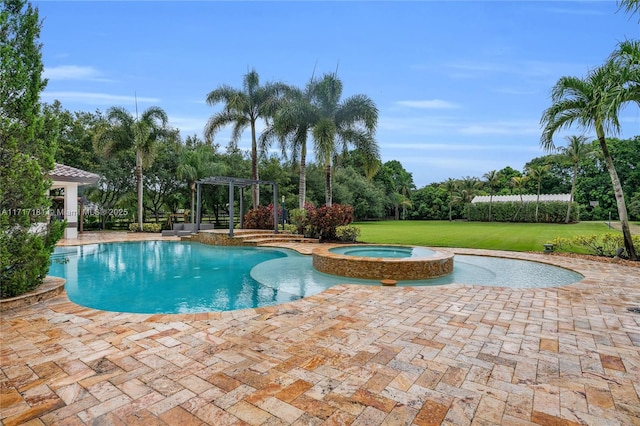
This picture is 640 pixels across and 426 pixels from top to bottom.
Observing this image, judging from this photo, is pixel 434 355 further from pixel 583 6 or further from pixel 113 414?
pixel 583 6

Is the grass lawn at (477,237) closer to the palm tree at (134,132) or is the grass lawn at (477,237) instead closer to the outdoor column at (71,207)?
the palm tree at (134,132)

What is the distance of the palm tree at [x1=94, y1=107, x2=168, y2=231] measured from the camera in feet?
59.5

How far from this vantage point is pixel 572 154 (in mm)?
31812

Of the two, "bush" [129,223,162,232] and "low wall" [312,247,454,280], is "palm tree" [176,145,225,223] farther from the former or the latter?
"low wall" [312,247,454,280]

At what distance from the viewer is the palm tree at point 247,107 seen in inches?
664

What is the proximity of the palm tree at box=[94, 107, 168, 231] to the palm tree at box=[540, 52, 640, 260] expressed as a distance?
1841 cm

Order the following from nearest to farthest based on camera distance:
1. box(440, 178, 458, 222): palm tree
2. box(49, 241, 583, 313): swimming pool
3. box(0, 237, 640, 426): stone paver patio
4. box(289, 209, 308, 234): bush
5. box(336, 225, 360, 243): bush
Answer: box(0, 237, 640, 426): stone paver patio, box(49, 241, 583, 313): swimming pool, box(336, 225, 360, 243): bush, box(289, 209, 308, 234): bush, box(440, 178, 458, 222): palm tree

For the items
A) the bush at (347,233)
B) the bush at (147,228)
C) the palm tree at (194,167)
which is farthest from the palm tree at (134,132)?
the bush at (347,233)

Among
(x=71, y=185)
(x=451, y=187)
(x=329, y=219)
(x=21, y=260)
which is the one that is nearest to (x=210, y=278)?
(x=21, y=260)

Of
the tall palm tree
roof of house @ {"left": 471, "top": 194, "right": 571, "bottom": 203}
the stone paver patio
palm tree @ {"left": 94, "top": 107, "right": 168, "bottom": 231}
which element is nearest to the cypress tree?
the stone paver patio

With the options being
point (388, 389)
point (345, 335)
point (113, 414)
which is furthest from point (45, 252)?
point (388, 389)

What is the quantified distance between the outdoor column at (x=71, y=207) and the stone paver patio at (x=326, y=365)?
13.0 metres

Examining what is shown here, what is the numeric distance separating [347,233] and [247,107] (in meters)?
8.73

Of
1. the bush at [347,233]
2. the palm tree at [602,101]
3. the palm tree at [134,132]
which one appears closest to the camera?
the palm tree at [602,101]
